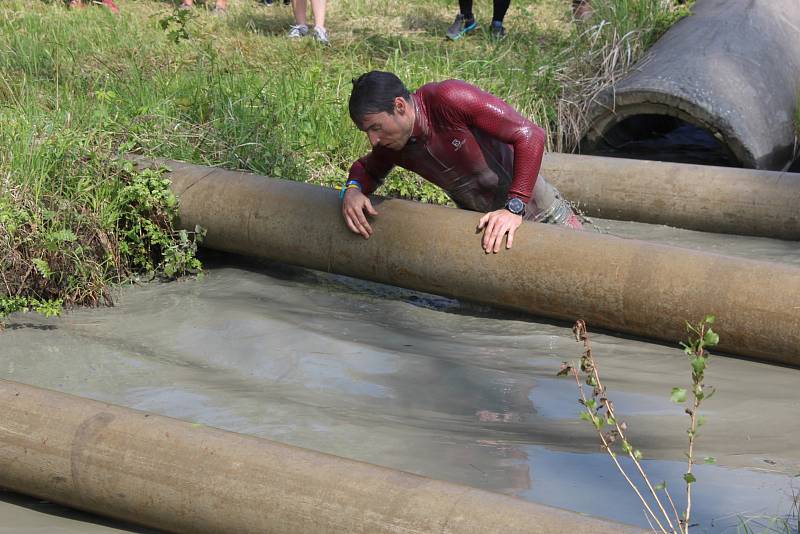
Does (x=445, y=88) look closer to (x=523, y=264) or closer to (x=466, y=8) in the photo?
(x=523, y=264)

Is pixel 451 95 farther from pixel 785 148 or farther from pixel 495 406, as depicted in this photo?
pixel 785 148

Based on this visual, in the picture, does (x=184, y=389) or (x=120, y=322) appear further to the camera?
(x=120, y=322)

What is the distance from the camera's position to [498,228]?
4227mm

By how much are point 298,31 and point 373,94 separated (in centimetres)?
526

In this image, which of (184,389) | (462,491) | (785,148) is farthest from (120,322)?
Answer: (785,148)

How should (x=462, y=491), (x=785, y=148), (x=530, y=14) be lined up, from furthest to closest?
1. (x=530, y=14)
2. (x=785, y=148)
3. (x=462, y=491)

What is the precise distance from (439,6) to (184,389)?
26.3 feet

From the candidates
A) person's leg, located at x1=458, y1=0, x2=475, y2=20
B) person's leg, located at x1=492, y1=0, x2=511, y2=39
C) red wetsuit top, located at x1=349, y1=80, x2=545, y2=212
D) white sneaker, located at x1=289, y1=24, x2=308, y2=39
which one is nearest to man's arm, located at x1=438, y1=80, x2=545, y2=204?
red wetsuit top, located at x1=349, y1=80, x2=545, y2=212

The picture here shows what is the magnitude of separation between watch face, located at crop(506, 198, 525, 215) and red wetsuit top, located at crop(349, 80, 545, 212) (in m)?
0.02

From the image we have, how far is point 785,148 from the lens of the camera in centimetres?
688

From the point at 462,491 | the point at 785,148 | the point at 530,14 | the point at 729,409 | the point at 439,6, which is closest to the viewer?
the point at 462,491

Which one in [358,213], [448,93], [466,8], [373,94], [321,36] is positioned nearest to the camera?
[373,94]

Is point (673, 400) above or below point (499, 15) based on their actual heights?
below

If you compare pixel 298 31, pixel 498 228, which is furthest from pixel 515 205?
pixel 298 31
